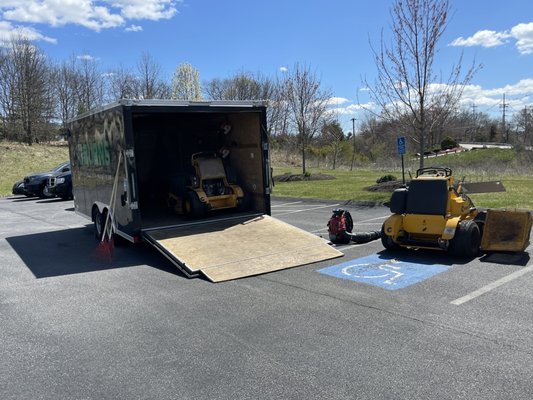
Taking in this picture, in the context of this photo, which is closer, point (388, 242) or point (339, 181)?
point (388, 242)

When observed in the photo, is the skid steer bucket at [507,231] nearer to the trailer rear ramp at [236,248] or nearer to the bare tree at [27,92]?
the trailer rear ramp at [236,248]

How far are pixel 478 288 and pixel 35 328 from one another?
207 inches

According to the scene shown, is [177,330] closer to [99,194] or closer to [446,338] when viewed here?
[446,338]

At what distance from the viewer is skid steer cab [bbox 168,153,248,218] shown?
10.8m

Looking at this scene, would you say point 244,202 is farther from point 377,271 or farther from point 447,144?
point 447,144

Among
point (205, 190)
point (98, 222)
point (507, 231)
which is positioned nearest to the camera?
point (507, 231)

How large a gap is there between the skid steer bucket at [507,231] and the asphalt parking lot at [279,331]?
197mm

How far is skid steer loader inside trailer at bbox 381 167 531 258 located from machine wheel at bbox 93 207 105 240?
6.07m

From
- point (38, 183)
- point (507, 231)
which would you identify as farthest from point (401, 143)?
point (38, 183)

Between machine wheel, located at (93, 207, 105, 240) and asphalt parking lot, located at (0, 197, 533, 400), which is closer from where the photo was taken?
asphalt parking lot, located at (0, 197, 533, 400)

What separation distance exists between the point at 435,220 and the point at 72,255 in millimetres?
6748

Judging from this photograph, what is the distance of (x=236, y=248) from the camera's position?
8422 millimetres

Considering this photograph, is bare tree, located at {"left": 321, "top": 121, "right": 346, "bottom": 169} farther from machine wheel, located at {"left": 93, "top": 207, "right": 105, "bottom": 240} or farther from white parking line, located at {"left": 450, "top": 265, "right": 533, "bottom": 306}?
white parking line, located at {"left": 450, "top": 265, "right": 533, "bottom": 306}

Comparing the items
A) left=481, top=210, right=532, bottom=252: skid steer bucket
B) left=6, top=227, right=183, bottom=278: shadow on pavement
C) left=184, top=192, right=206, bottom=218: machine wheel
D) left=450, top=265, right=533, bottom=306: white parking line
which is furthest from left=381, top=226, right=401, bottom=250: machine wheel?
left=184, top=192, right=206, bottom=218: machine wheel
